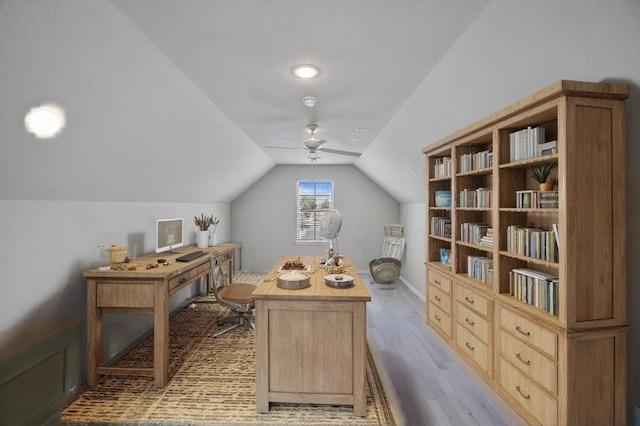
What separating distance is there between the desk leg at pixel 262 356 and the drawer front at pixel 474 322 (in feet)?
5.68

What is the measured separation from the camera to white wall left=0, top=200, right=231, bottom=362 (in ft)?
6.50

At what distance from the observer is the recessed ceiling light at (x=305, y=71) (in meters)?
2.36

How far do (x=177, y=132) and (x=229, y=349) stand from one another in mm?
2284

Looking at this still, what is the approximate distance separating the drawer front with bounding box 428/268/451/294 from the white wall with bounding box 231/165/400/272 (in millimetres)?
3608

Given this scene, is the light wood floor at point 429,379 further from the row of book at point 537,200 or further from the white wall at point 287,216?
the white wall at point 287,216

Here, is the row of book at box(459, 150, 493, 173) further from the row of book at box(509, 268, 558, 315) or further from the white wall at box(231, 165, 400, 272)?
the white wall at box(231, 165, 400, 272)

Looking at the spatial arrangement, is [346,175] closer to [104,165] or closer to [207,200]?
[207,200]

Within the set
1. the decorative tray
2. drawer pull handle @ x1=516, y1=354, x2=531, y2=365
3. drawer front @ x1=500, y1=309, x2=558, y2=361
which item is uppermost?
the decorative tray

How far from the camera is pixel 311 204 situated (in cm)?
718

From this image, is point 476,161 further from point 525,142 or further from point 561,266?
point 561,266

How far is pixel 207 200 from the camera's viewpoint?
5500mm

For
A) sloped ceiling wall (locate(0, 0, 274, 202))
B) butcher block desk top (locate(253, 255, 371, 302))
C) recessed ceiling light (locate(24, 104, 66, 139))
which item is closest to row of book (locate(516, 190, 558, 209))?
butcher block desk top (locate(253, 255, 371, 302))

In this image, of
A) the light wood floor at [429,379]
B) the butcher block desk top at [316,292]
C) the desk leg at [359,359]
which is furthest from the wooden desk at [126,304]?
the light wood floor at [429,379]

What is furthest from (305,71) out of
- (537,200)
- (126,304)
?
(126,304)
